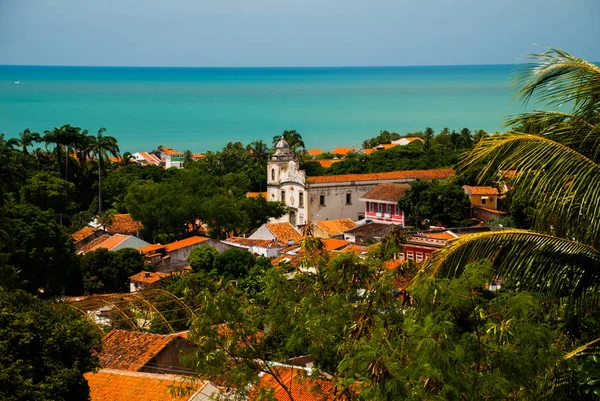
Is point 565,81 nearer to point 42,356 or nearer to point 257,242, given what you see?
point 42,356

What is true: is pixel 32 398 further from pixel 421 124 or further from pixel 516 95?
pixel 421 124

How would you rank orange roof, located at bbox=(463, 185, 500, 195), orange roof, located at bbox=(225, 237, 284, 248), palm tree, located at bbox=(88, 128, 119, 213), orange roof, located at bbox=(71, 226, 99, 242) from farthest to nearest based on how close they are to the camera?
palm tree, located at bbox=(88, 128, 119, 213)
orange roof, located at bbox=(463, 185, 500, 195)
orange roof, located at bbox=(71, 226, 99, 242)
orange roof, located at bbox=(225, 237, 284, 248)

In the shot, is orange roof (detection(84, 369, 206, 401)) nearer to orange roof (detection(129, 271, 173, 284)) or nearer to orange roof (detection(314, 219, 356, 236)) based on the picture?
orange roof (detection(129, 271, 173, 284))

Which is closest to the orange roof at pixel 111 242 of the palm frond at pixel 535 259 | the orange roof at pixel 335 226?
the orange roof at pixel 335 226

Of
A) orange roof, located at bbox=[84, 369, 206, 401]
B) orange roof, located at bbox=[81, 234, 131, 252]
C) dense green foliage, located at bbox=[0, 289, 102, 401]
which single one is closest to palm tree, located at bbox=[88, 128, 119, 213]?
orange roof, located at bbox=[81, 234, 131, 252]

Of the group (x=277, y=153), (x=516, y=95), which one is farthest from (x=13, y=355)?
(x=277, y=153)

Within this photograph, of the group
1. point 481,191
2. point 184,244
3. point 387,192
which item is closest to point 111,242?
point 184,244

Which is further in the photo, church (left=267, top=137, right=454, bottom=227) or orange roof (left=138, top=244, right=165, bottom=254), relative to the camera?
church (left=267, top=137, right=454, bottom=227)

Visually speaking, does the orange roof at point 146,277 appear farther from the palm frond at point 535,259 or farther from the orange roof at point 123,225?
the palm frond at point 535,259
